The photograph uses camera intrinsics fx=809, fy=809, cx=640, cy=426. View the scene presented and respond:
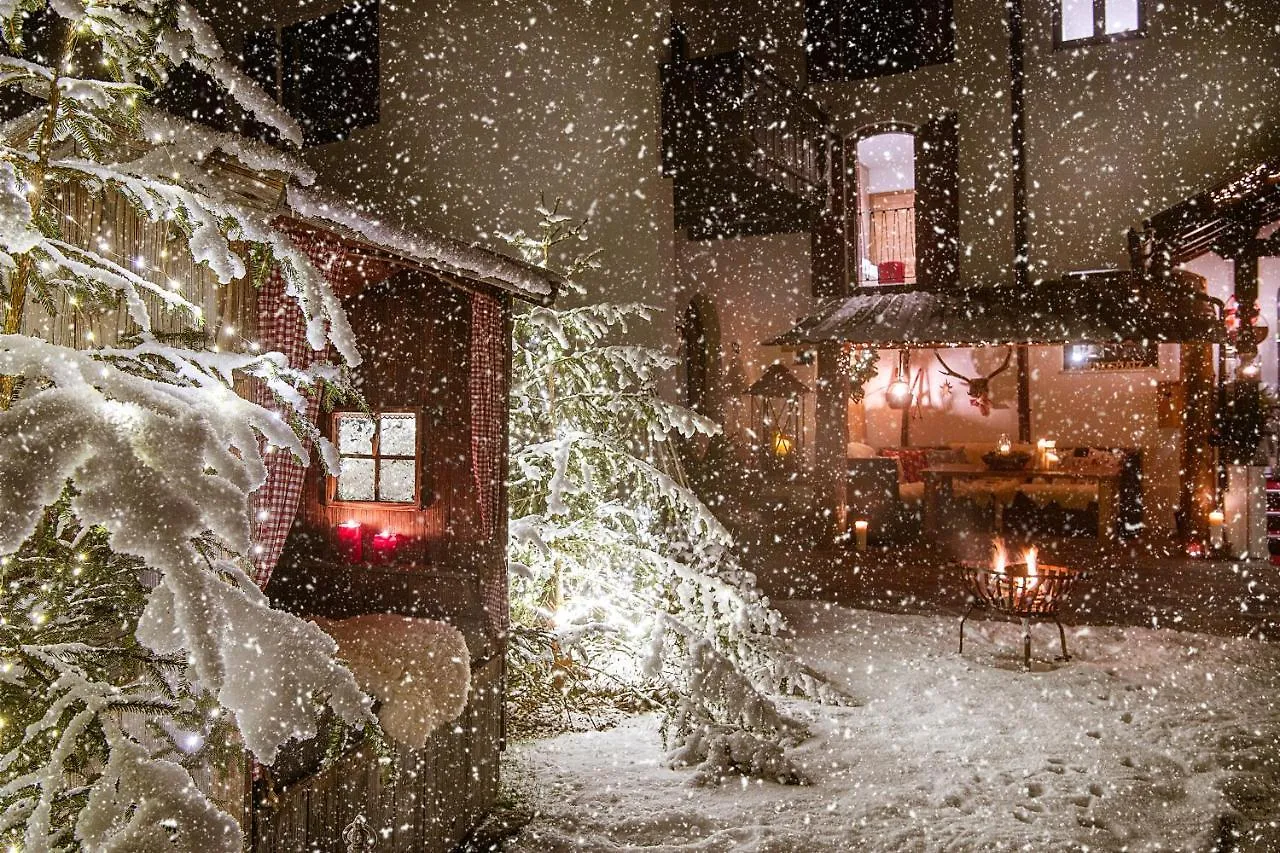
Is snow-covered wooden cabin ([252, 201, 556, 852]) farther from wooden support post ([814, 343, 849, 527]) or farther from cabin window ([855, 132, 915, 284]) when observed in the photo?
cabin window ([855, 132, 915, 284])

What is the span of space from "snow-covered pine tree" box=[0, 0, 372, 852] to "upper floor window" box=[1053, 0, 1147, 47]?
15.0 m

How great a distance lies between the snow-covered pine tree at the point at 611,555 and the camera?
6078mm

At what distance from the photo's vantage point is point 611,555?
6.72 metres

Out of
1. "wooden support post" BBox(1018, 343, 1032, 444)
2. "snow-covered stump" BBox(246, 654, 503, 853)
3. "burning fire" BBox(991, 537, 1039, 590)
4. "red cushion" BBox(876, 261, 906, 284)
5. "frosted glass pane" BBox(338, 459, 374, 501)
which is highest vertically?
"red cushion" BBox(876, 261, 906, 284)

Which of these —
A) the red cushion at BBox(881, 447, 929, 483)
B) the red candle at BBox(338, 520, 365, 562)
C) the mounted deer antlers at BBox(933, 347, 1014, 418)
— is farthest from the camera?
the mounted deer antlers at BBox(933, 347, 1014, 418)

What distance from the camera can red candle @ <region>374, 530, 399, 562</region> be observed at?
Result: 20.1 ft

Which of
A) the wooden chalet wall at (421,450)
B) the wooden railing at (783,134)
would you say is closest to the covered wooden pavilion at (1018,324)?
the wooden railing at (783,134)

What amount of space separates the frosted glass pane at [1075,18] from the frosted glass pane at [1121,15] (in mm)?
312

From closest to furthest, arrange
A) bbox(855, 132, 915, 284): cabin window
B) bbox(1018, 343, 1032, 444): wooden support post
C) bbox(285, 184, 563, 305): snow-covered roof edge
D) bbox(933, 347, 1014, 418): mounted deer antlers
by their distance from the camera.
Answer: bbox(285, 184, 563, 305): snow-covered roof edge, bbox(855, 132, 915, 284): cabin window, bbox(1018, 343, 1032, 444): wooden support post, bbox(933, 347, 1014, 418): mounted deer antlers

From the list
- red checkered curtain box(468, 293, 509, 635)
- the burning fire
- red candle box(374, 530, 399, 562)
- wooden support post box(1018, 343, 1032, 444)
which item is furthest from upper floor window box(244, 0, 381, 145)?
wooden support post box(1018, 343, 1032, 444)

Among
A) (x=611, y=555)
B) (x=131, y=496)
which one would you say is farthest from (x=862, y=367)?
(x=131, y=496)

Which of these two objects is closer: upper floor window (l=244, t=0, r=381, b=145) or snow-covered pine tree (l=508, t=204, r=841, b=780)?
snow-covered pine tree (l=508, t=204, r=841, b=780)

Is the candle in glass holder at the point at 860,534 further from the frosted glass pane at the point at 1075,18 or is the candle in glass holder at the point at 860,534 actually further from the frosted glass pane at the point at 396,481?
the frosted glass pane at the point at 1075,18

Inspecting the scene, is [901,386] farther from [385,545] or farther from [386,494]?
[385,545]
